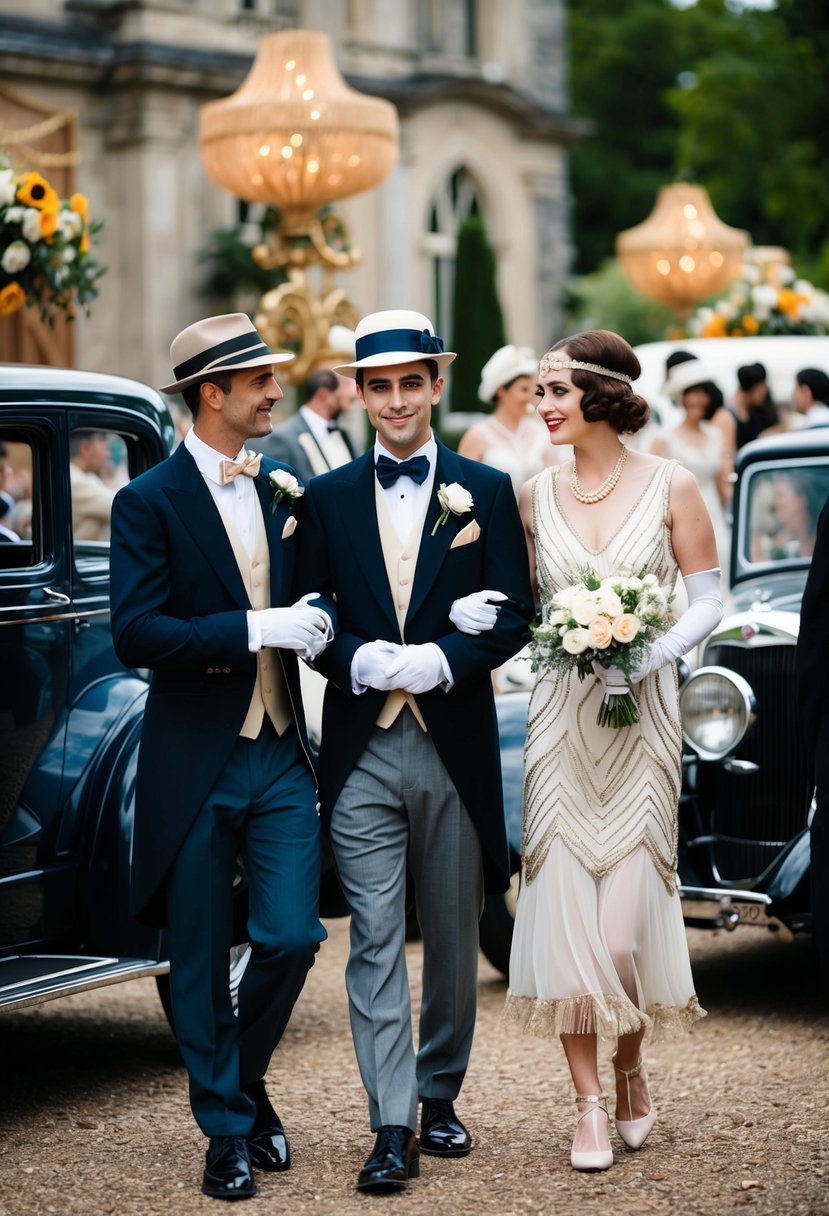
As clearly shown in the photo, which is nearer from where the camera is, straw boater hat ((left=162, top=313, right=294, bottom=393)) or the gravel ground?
the gravel ground

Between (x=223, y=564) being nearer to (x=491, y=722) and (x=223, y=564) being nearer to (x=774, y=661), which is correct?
(x=491, y=722)

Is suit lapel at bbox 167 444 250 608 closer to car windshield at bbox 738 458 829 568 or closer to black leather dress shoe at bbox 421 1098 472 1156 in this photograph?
black leather dress shoe at bbox 421 1098 472 1156

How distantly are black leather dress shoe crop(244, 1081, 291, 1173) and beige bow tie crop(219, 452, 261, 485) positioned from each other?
1531 millimetres

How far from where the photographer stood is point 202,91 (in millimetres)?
20875

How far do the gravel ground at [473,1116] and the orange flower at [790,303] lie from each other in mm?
8818

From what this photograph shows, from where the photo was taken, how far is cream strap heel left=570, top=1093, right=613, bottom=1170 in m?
4.49

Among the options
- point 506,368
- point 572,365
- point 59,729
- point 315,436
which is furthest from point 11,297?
point 572,365

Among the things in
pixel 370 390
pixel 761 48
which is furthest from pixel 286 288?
pixel 761 48

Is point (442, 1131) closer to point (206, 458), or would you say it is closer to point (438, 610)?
point (438, 610)

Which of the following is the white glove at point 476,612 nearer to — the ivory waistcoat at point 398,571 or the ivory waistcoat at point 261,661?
the ivory waistcoat at point 398,571

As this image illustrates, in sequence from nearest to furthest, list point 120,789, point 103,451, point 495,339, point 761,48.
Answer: point 120,789 < point 103,451 < point 495,339 < point 761,48

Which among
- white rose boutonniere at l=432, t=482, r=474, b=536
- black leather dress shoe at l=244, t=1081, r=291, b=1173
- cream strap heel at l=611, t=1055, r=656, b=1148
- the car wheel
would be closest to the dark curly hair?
white rose boutonniere at l=432, t=482, r=474, b=536

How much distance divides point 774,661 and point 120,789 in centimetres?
230

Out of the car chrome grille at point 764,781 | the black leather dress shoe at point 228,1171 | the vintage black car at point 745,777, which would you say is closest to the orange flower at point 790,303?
the vintage black car at point 745,777
